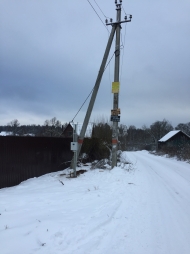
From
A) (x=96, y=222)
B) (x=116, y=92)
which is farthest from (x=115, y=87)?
(x=96, y=222)

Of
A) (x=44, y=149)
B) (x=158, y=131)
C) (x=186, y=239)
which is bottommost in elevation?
(x=186, y=239)

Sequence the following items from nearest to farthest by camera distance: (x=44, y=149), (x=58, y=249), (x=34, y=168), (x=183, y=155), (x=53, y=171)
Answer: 1. (x=58, y=249)
2. (x=34, y=168)
3. (x=44, y=149)
4. (x=53, y=171)
5. (x=183, y=155)

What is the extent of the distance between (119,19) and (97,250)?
38.7ft

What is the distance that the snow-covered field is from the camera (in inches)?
130

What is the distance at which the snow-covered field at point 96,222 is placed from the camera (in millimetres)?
3314

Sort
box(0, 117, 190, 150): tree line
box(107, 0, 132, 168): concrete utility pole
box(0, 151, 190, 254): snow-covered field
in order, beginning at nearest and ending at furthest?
box(0, 151, 190, 254): snow-covered field → box(107, 0, 132, 168): concrete utility pole → box(0, 117, 190, 150): tree line

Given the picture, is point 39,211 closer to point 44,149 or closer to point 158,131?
point 44,149

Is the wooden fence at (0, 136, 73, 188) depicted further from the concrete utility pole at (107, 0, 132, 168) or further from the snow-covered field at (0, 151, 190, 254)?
the concrete utility pole at (107, 0, 132, 168)

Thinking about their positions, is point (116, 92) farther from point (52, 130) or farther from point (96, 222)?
point (52, 130)

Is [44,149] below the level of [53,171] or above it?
above

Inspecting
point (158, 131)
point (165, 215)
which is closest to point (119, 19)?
point (165, 215)

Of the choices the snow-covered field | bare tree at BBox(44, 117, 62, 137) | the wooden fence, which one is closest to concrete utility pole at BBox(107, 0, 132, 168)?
the wooden fence

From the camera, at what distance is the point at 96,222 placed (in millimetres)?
4250

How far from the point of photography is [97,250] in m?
3.21
